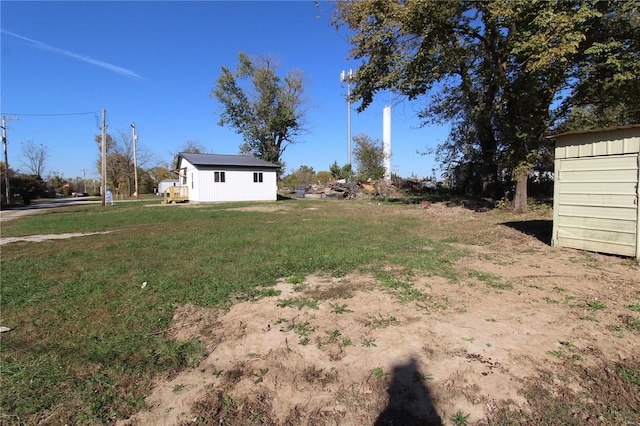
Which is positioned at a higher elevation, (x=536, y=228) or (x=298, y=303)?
(x=536, y=228)

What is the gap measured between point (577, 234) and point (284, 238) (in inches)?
257

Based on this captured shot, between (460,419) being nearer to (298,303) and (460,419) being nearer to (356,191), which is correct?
(298,303)

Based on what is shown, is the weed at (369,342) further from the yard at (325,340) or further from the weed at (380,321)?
the weed at (380,321)

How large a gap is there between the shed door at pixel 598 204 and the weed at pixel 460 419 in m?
5.92

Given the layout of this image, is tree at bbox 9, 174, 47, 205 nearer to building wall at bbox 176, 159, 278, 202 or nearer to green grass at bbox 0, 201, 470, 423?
building wall at bbox 176, 159, 278, 202

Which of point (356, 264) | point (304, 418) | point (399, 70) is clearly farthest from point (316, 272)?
point (399, 70)

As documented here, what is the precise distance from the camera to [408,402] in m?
2.49

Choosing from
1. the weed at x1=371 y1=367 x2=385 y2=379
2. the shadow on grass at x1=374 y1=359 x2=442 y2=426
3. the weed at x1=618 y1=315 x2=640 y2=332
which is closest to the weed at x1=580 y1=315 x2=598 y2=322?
the weed at x1=618 y1=315 x2=640 y2=332

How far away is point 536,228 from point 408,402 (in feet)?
30.0

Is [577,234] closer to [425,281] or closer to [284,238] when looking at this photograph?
[425,281]

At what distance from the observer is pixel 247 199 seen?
29984 millimetres

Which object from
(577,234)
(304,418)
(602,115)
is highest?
(602,115)

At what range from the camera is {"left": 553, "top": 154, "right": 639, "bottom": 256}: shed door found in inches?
242

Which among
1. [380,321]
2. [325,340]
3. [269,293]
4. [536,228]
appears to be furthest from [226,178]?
[325,340]
